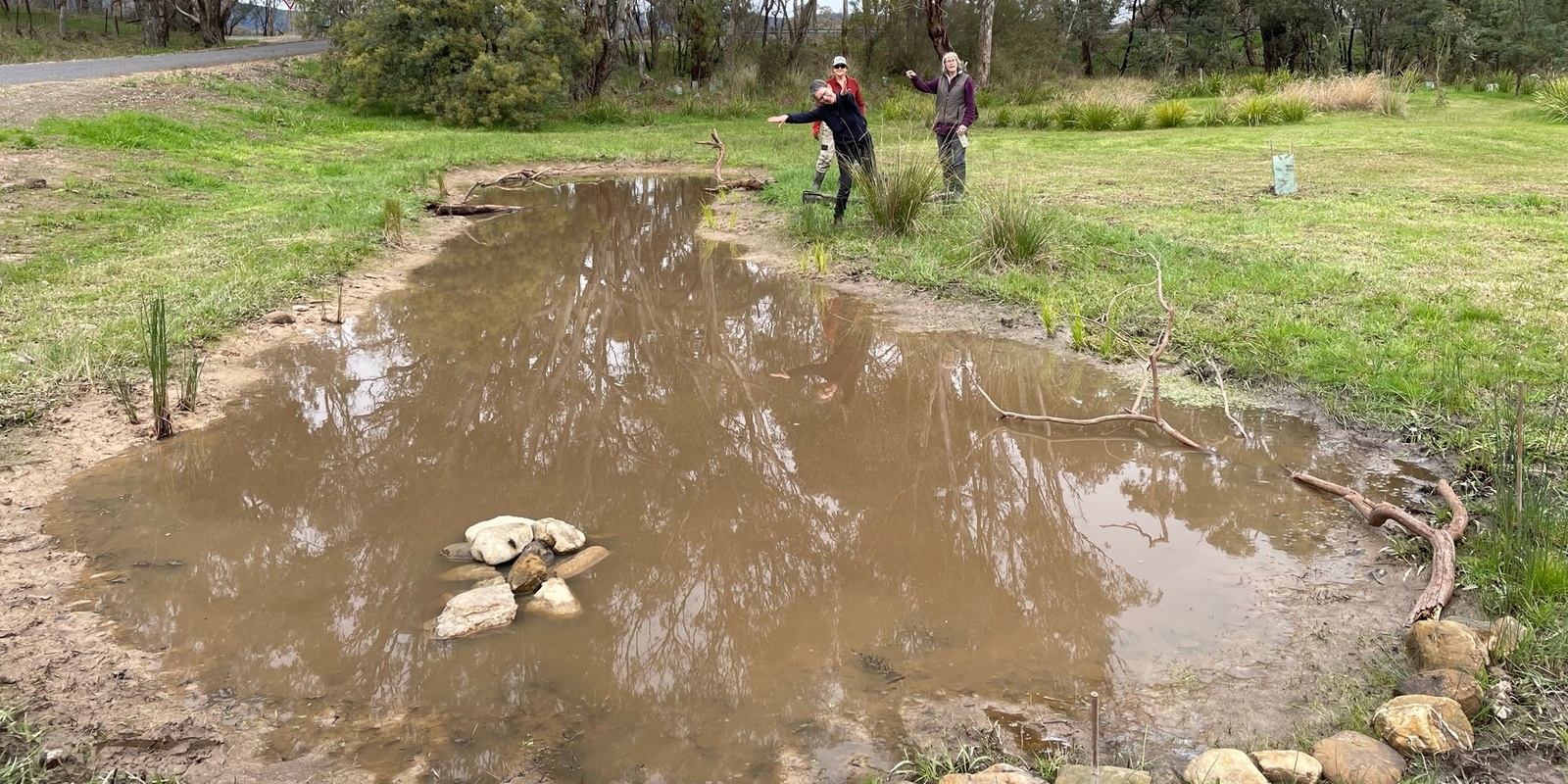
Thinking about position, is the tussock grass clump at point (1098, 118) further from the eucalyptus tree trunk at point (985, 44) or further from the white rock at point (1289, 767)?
the white rock at point (1289, 767)

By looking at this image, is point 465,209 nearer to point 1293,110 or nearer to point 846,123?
point 846,123

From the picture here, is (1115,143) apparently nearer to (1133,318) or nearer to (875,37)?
(1133,318)

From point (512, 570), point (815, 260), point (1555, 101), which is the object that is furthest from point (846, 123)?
point (1555, 101)

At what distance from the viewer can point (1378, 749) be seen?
108 inches

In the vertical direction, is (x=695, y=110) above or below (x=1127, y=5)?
below

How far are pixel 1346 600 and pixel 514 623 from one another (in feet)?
9.87

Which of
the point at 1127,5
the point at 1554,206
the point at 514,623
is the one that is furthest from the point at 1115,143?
the point at 1127,5

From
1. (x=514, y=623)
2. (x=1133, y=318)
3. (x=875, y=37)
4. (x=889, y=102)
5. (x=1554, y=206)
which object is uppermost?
(x=875, y=37)

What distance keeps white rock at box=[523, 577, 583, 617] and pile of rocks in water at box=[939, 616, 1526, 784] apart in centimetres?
153

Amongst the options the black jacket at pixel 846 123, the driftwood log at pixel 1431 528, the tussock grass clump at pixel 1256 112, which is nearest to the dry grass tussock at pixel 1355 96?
the tussock grass clump at pixel 1256 112

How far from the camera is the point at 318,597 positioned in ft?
12.5

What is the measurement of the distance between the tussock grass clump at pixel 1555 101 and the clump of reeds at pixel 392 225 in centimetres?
1715

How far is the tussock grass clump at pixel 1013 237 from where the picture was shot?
26.8 feet

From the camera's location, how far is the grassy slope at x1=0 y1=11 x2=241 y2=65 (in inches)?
1062
